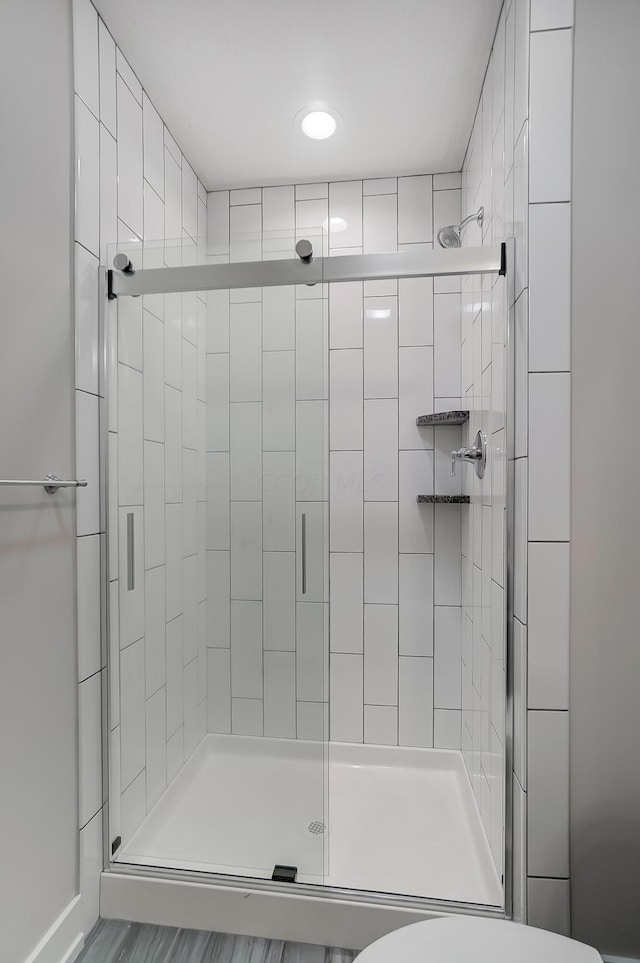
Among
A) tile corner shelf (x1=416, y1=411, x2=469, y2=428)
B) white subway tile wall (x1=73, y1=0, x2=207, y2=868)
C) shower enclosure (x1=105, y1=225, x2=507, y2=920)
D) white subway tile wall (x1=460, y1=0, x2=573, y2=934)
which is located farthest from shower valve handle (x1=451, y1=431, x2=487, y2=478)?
white subway tile wall (x1=73, y1=0, x2=207, y2=868)

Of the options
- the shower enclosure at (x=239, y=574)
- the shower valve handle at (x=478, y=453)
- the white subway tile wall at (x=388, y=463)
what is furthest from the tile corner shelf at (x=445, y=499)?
the shower enclosure at (x=239, y=574)

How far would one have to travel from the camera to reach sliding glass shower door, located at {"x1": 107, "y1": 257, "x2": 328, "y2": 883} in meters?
1.42

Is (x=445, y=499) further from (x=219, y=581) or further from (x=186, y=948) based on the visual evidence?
(x=186, y=948)

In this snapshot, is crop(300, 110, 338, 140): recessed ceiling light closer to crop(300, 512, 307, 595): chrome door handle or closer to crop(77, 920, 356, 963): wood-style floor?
crop(300, 512, 307, 595): chrome door handle

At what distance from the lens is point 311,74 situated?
1.69 m

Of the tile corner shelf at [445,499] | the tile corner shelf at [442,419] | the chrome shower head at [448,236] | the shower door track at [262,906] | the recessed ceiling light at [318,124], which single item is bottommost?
the shower door track at [262,906]

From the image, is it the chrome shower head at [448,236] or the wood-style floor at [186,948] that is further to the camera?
the chrome shower head at [448,236]

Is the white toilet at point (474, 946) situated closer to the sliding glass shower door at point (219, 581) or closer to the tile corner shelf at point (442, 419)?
the sliding glass shower door at point (219, 581)

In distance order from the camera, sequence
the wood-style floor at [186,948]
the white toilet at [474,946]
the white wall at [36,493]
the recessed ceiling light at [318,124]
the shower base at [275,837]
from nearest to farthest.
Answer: the white toilet at [474,946] → the white wall at [36,493] → the wood-style floor at [186,948] → the shower base at [275,837] → the recessed ceiling light at [318,124]

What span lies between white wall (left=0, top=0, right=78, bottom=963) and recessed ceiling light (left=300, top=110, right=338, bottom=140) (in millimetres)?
819

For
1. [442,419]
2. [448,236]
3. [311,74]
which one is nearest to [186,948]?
[442,419]

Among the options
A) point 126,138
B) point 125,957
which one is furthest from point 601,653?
point 126,138

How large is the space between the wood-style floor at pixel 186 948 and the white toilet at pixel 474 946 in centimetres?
56

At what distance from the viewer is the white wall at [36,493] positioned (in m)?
1.10
